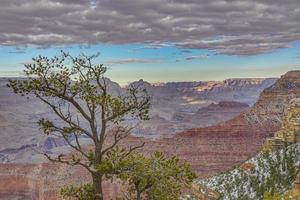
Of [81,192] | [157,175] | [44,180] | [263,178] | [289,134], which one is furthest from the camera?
[44,180]

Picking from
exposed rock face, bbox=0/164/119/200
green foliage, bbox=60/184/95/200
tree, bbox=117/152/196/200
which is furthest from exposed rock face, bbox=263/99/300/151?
exposed rock face, bbox=0/164/119/200

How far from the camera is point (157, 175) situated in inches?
797

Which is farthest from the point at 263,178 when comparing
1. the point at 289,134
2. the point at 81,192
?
the point at 81,192

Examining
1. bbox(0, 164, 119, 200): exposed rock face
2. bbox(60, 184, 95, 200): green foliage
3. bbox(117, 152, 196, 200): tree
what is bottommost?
bbox(0, 164, 119, 200): exposed rock face

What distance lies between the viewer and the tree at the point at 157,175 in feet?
65.5

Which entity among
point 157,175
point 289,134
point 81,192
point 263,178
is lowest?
point 263,178

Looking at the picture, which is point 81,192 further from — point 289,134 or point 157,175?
point 289,134

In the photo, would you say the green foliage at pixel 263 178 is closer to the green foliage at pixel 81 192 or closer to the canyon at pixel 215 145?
the green foliage at pixel 81 192

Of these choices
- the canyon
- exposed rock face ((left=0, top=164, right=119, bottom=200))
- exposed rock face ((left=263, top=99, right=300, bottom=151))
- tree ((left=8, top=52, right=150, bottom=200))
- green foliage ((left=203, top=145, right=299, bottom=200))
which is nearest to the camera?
tree ((left=8, top=52, right=150, bottom=200))

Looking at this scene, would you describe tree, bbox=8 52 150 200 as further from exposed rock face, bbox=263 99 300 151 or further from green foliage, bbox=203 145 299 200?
exposed rock face, bbox=263 99 300 151

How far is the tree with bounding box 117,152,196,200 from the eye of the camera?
20.0 m

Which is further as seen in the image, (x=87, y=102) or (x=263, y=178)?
(x=263, y=178)

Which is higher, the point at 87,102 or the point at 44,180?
the point at 87,102

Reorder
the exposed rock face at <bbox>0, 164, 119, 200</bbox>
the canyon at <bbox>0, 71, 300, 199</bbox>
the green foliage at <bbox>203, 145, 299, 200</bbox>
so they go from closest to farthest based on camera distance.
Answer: the green foliage at <bbox>203, 145, 299, 200</bbox> → the exposed rock face at <bbox>0, 164, 119, 200</bbox> → the canyon at <bbox>0, 71, 300, 199</bbox>
